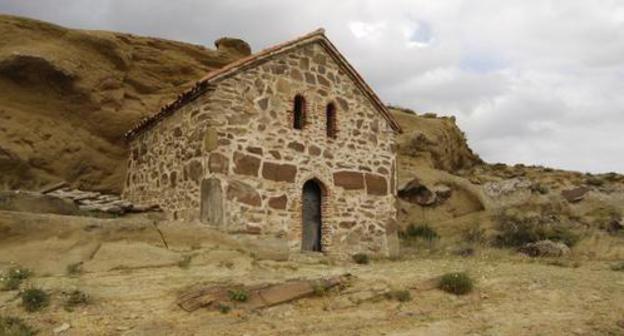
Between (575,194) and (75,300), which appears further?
(575,194)

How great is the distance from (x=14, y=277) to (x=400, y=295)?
6.03m

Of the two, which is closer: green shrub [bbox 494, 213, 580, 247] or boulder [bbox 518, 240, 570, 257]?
boulder [bbox 518, 240, 570, 257]

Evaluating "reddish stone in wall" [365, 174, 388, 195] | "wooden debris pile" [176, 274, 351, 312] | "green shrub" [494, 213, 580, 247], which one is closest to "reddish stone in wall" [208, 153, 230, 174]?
"wooden debris pile" [176, 274, 351, 312]

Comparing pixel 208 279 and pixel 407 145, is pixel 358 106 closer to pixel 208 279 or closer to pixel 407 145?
pixel 208 279

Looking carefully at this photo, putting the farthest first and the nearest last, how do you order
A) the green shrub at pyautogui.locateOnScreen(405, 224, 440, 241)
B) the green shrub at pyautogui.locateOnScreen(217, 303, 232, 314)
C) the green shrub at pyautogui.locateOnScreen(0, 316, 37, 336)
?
the green shrub at pyautogui.locateOnScreen(405, 224, 440, 241) < the green shrub at pyautogui.locateOnScreen(217, 303, 232, 314) < the green shrub at pyautogui.locateOnScreen(0, 316, 37, 336)

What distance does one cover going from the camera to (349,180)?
591 inches

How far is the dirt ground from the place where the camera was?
7801 millimetres

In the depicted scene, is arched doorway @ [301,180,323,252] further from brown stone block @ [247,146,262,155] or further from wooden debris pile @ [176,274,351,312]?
wooden debris pile @ [176,274,351,312]

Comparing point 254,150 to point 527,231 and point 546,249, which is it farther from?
point 527,231

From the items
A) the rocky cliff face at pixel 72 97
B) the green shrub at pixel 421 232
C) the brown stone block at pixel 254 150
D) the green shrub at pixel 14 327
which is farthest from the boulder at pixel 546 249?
the green shrub at pixel 14 327

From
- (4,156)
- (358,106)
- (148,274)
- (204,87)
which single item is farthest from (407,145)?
(148,274)

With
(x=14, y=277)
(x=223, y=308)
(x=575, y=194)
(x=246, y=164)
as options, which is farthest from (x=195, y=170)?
(x=575, y=194)

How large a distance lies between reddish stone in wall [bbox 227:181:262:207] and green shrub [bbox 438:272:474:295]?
483 cm

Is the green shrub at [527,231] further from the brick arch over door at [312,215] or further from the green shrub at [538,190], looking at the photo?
the brick arch over door at [312,215]
